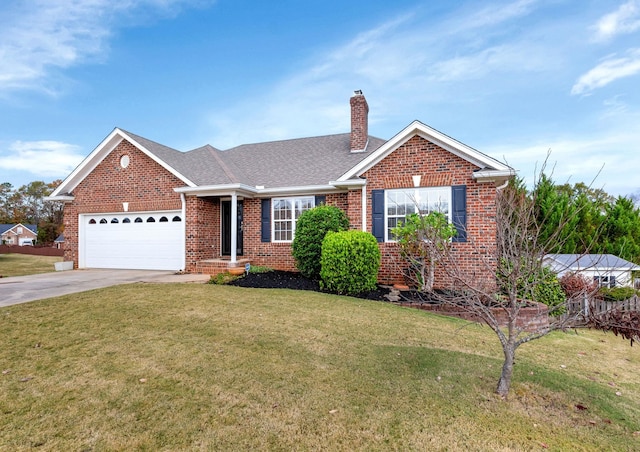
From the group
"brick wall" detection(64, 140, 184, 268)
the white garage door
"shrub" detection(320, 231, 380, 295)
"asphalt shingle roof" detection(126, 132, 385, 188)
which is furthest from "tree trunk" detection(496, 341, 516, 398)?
"brick wall" detection(64, 140, 184, 268)

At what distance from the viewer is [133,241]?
13.8 meters

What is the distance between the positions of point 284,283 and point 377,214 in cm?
373

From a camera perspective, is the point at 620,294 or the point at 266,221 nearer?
the point at 620,294

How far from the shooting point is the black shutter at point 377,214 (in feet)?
35.3

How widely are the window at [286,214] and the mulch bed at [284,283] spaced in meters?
1.94

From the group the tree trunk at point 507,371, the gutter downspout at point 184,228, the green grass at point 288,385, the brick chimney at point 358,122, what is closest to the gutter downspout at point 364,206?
the brick chimney at point 358,122

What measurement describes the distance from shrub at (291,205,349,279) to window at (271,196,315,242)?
5.86ft

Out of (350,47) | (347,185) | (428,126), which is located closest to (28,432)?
(347,185)

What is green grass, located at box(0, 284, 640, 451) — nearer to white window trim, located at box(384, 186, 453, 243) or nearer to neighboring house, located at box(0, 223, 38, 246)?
white window trim, located at box(384, 186, 453, 243)

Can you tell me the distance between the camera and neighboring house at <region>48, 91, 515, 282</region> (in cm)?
1017

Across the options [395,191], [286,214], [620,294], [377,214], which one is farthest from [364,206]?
[620,294]

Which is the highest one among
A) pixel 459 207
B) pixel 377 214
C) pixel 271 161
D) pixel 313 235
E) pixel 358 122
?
pixel 358 122

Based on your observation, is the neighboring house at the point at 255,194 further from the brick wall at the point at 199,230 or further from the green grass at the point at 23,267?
the green grass at the point at 23,267

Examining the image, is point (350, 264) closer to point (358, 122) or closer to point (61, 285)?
point (358, 122)
